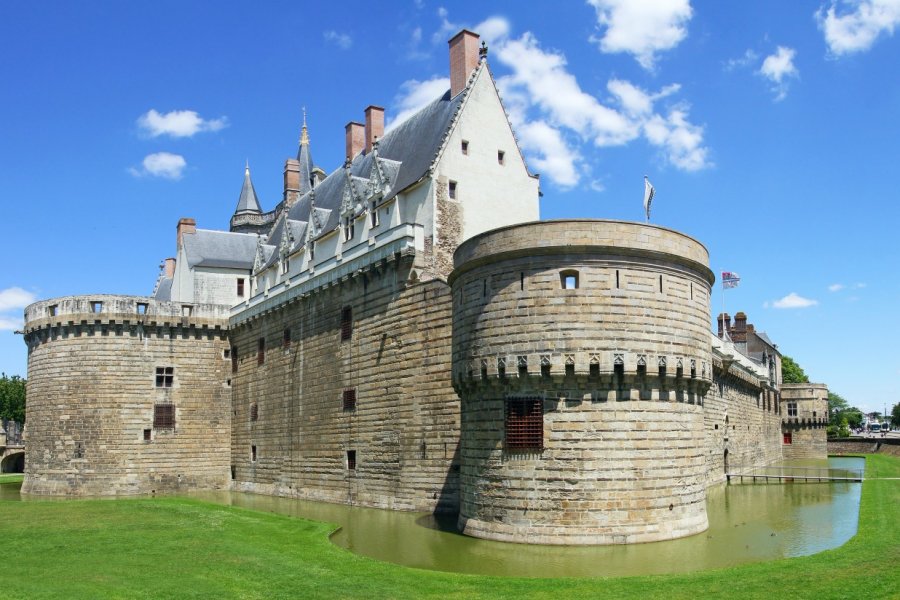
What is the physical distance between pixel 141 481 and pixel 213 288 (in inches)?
521

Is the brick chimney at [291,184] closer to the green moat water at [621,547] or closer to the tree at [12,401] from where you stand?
the green moat water at [621,547]

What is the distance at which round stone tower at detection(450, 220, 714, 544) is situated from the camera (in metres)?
22.4

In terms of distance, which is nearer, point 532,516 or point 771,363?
point 532,516

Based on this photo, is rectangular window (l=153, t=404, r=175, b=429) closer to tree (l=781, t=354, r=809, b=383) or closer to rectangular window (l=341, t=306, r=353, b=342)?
rectangular window (l=341, t=306, r=353, b=342)

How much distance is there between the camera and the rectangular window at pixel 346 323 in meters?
38.1

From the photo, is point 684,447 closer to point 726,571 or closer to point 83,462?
point 726,571

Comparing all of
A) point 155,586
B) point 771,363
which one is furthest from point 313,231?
point 771,363

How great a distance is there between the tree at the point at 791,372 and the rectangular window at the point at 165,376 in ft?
250

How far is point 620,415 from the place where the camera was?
22.7 m

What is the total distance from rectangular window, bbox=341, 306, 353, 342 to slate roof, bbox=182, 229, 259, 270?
18.7 m

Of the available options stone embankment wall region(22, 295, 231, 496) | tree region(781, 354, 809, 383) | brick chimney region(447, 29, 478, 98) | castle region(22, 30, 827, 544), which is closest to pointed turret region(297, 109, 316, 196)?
castle region(22, 30, 827, 544)

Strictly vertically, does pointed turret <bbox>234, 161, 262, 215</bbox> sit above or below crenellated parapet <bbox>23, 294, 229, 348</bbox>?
above

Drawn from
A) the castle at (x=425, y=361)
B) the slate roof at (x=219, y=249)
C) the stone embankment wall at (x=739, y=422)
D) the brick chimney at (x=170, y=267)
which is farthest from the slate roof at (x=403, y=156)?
the brick chimney at (x=170, y=267)

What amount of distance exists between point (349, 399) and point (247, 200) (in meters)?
37.5
